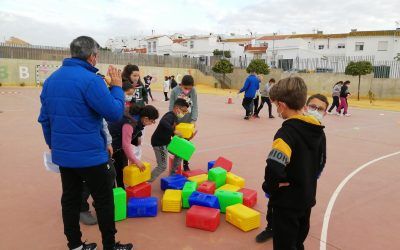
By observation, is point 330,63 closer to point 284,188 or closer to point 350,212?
point 350,212

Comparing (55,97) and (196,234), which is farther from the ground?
(55,97)

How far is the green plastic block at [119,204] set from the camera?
3881mm

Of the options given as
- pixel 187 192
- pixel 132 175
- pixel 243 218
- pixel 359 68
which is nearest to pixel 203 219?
pixel 243 218

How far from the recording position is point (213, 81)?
40.7 metres

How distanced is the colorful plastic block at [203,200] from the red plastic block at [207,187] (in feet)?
0.84

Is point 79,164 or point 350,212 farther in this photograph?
point 350,212

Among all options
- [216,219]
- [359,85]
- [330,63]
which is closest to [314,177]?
[216,219]

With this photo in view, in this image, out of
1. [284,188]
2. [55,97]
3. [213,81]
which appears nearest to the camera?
[284,188]

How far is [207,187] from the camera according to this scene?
4547mm

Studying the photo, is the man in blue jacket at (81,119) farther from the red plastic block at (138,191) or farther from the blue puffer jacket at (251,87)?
the blue puffer jacket at (251,87)

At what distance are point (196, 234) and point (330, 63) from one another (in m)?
32.6

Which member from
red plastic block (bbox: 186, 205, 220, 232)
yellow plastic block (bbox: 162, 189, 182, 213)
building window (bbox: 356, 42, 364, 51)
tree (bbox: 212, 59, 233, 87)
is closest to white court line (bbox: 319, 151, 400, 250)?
red plastic block (bbox: 186, 205, 220, 232)

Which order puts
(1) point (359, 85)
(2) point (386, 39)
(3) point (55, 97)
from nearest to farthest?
(3) point (55, 97), (1) point (359, 85), (2) point (386, 39)

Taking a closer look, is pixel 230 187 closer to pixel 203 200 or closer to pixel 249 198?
pixel 249 198
